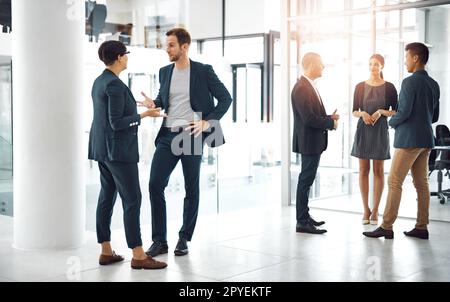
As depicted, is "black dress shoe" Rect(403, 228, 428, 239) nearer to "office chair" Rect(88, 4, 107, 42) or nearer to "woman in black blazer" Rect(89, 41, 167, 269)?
"woman in black blazer" Rect(89, 41, 167, 269)

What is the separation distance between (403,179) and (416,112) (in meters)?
0.56

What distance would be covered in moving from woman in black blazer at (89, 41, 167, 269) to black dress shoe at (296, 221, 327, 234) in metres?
1.82

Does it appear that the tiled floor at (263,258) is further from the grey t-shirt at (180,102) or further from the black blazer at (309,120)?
the grey t-shirt at (180,102)

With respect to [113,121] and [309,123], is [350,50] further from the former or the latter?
[113,121]

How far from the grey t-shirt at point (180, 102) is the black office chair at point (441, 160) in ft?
9.40

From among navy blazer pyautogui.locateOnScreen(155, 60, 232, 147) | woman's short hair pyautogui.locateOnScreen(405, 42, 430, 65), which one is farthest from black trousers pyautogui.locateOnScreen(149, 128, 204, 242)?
woman's short hair pyautogui.locateOnScreen(405, 42, 430, 65)

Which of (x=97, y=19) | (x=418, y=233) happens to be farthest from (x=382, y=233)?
(x=97, y=19)

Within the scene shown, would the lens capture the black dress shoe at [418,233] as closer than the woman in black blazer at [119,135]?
No

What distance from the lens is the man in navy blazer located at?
5.41m

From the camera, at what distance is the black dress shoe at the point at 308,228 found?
5.63 metres

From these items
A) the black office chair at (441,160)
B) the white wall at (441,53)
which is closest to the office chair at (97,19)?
the white wall at (441,53)

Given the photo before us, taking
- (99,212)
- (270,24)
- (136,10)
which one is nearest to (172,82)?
(99,212)

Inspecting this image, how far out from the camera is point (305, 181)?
5.62 meters
